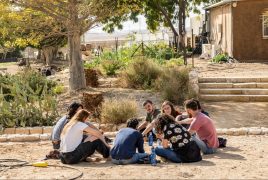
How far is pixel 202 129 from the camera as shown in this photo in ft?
28.5

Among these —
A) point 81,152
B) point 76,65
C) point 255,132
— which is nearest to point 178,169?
point 81,152

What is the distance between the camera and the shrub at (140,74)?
648 inches

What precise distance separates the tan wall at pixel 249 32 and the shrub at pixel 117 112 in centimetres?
1343

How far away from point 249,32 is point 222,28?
267 cm

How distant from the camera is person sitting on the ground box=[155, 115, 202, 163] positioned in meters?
7.86

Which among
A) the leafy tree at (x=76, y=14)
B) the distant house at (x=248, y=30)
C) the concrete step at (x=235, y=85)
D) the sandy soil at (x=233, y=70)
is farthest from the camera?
the distant house at (x=248, y=30)

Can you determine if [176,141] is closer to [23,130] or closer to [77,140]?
[77,140]

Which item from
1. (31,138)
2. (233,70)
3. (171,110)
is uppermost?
(233,70)

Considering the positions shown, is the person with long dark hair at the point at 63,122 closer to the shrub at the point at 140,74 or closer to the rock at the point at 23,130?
the rock at the point at 23,130

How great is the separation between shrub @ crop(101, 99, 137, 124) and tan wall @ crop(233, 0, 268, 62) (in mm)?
13431

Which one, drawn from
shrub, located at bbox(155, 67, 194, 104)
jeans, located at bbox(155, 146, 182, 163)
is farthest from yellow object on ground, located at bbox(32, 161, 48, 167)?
shrub, located at bbox(155, 67, 194, 104)

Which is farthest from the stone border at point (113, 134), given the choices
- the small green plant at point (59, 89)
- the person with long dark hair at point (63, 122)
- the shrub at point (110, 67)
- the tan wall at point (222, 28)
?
the tan wall at point (222, 28)

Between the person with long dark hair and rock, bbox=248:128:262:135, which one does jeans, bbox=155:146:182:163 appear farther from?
rock, bbox=248:128:262:135

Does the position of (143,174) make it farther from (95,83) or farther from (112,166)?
(95,83)
